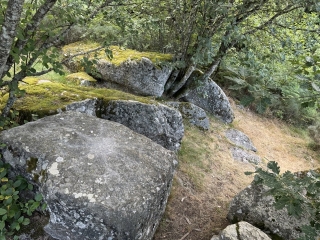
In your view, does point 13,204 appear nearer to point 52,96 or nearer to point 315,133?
point 52,96

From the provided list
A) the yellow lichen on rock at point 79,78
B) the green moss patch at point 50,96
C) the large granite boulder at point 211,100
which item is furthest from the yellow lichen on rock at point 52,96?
the large granite boulder at point 211,100

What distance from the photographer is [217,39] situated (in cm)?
642

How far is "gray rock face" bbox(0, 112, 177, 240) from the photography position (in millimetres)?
2834

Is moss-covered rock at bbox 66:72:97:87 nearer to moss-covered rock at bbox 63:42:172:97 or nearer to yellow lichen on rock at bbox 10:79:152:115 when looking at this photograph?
moss-covered rock at bbox 63:42:172:97

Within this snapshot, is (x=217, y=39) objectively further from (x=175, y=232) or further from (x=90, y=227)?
(x=90, y=227)

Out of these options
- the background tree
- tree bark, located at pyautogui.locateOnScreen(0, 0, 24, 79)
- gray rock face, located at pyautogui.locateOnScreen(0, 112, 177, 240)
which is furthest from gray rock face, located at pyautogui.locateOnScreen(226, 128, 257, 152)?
tree bark, located at pyautogui.locateOnScreen(0, 0, 24, 79)

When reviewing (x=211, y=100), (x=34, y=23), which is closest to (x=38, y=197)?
(x=34, y=23)

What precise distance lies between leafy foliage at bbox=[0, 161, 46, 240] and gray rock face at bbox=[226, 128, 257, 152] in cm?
652

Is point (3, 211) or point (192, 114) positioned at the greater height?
point (3, 211)

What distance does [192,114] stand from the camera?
325 inches

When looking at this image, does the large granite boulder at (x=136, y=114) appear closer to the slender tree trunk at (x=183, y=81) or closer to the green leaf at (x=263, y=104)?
the slender tree trunk at (x=183, y=81)

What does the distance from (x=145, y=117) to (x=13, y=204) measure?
275cm

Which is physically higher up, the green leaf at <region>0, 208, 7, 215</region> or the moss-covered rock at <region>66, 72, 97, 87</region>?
the green leaf at <region>0, 208, 7, 215</region>

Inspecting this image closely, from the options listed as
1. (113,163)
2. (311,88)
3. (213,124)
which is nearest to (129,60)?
(213,124)
